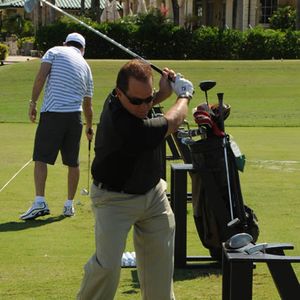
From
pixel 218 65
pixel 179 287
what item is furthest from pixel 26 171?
pixel 218 65

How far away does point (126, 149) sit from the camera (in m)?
5.30

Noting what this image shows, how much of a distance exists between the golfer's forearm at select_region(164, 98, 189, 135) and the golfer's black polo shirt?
0.17 feet

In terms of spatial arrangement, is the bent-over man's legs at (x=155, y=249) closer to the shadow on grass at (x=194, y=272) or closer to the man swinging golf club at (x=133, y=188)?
the man swinging golf club at (x=133, y=188)

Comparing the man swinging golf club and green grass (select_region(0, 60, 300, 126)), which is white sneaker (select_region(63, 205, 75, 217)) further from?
green grass (select_region(0, 60, 300, 126))

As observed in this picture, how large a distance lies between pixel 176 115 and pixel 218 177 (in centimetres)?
135

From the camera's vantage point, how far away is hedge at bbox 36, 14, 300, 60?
1674 inches

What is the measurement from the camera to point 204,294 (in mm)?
6512

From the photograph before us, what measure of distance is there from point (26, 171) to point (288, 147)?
17.5 feet

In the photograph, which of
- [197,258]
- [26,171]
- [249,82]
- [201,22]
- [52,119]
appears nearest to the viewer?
[197,258]

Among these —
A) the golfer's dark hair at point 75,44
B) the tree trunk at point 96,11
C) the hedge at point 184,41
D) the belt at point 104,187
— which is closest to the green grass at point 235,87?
the hedge at point 184,41

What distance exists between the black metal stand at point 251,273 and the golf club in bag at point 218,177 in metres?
2.27

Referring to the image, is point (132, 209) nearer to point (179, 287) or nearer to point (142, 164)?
point (142, 164)

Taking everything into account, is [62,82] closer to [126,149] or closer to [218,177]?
[218,177]

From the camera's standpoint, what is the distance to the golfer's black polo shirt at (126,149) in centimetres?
524
